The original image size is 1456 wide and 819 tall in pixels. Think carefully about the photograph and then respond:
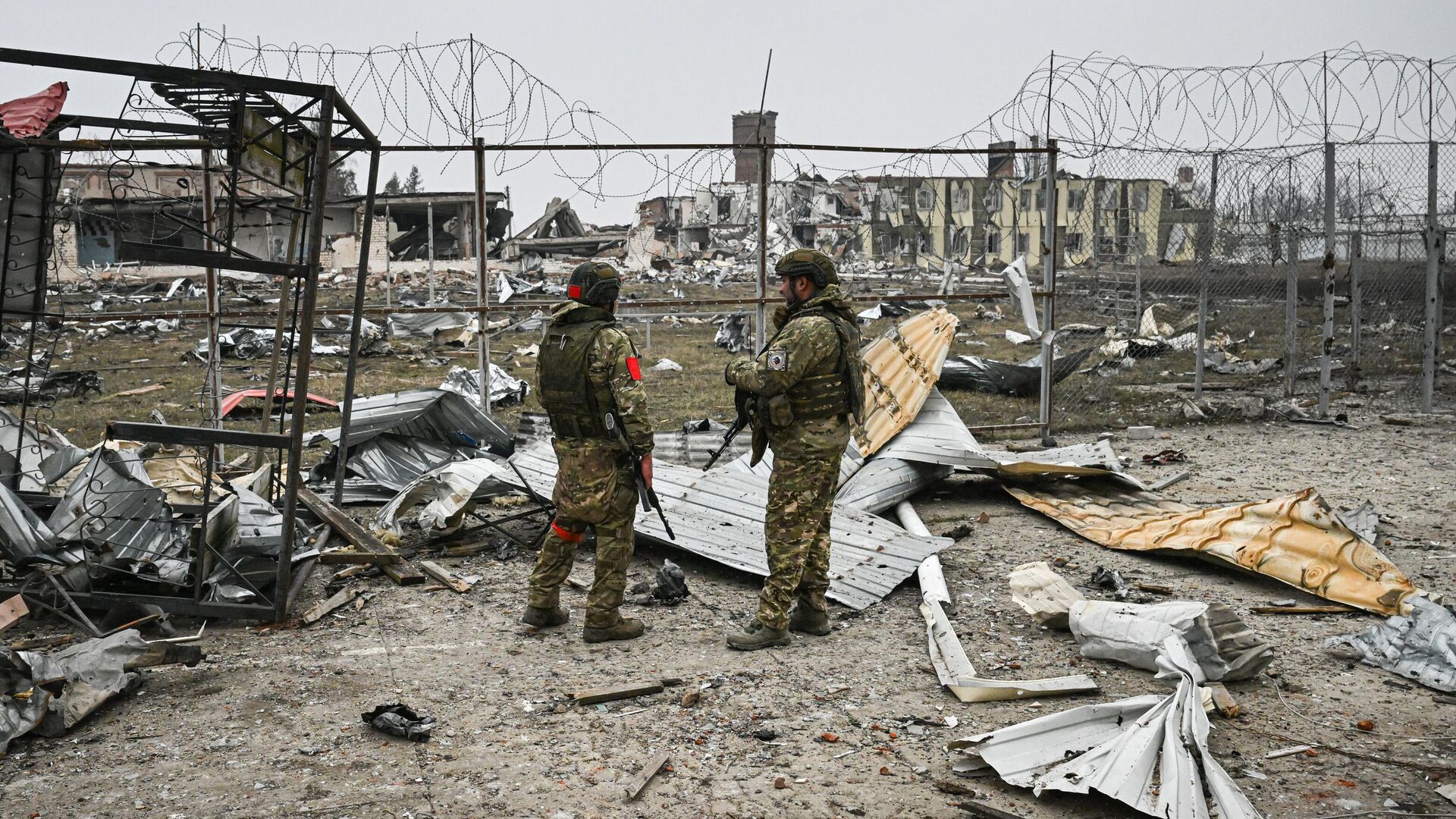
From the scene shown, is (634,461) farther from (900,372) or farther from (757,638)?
(900,372)

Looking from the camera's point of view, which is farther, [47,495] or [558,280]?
[558,280]

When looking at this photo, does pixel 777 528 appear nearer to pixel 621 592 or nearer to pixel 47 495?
pixel 621 592

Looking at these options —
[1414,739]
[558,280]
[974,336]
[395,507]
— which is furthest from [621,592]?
[558,280]

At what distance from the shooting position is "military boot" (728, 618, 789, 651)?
465cm

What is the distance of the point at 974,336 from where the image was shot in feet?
59.2

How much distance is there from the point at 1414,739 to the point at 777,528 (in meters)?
2.53

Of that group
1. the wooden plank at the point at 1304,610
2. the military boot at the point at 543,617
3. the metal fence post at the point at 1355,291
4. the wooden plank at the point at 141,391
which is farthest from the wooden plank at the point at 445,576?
the metal fence post at the point at 1355,291

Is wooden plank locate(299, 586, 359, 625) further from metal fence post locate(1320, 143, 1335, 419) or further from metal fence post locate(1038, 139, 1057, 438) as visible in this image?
metal fence post locate(1320, 143, 1335, 419)

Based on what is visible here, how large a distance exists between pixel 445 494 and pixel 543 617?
154cm

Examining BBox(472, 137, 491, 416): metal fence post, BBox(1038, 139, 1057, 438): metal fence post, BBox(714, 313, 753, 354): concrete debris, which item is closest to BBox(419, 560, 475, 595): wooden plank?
BBox(472, 137, 491, 416): metal fence post

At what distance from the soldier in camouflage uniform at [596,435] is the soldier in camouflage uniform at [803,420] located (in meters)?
0.52

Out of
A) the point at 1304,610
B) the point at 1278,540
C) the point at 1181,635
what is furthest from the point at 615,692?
the point at 1278,540

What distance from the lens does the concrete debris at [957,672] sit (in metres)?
4.08

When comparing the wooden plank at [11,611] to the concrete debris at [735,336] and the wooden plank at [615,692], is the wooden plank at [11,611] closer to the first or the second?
the wooden plank at [615,692]
